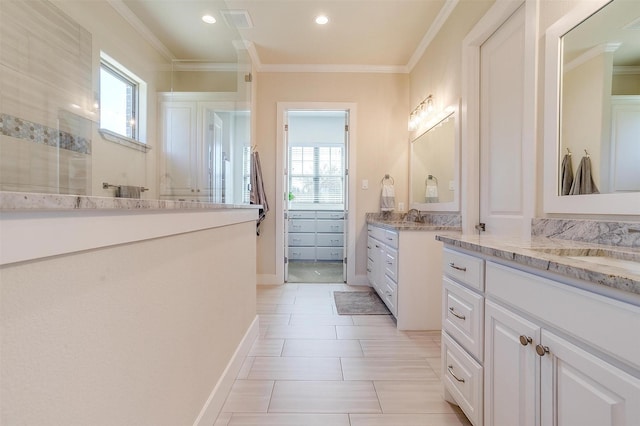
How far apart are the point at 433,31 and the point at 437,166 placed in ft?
4.33

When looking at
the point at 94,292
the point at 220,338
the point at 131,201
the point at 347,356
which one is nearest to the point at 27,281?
the point at 94,292

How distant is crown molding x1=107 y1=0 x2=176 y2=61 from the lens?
2.45m

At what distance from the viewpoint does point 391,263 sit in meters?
2.64

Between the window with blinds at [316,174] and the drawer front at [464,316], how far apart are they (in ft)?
15.4

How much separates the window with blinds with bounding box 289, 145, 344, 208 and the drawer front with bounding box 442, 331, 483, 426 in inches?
186

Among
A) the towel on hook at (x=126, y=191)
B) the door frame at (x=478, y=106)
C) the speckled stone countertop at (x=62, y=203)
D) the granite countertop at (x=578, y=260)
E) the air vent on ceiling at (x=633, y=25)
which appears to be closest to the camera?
the speckled stone countertop at (x=62, y=203)

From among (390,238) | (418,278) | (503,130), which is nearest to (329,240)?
(390,238)

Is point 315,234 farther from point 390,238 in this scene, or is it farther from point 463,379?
point 463,379

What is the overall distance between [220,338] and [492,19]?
255 centimetres

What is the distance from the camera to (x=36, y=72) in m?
1.88

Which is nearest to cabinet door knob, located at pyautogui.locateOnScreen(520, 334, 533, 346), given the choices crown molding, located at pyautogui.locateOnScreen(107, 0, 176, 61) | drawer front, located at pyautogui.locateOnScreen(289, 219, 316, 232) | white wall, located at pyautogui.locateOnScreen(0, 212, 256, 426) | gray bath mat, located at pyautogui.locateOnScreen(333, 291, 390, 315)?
white wall, located at pyautogui.locateOnScreen(0, 212, 256, 426)

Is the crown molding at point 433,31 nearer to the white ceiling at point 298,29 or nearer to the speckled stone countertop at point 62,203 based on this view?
the white ceiling at point 298,29

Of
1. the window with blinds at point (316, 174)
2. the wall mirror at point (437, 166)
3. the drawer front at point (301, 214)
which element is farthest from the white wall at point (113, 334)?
the window with blinds at point (316, 174)

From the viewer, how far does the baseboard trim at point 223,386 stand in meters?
1.26
